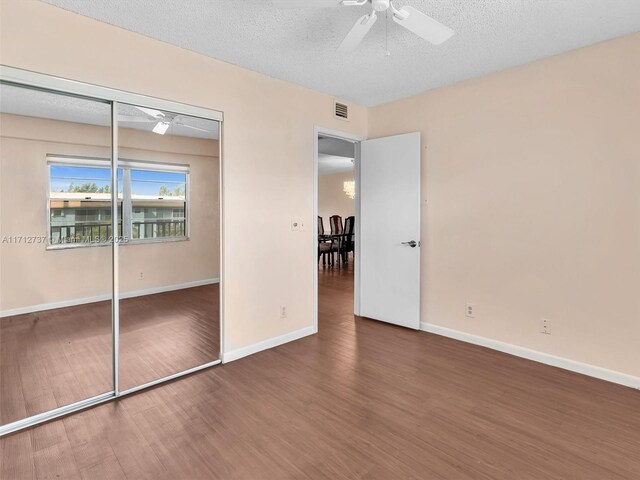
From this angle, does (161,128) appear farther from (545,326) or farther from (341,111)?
(545,326)

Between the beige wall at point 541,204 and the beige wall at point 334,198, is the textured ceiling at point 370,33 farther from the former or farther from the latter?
the beige wall at point 334,198

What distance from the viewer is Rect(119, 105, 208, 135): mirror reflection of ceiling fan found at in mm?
2674

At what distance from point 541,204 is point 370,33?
2.06m

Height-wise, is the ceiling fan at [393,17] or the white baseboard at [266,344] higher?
the ceiling fan at [393,17]

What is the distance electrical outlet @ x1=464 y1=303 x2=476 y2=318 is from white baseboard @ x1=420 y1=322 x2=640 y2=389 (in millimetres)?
200

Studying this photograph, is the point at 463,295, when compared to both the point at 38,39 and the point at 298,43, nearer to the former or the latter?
the point at 298,43

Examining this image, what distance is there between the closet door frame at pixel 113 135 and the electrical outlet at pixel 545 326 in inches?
113

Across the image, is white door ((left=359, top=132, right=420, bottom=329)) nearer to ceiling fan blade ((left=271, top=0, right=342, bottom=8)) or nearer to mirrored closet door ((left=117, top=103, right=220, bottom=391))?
mirrored closet door ((left=117, top=103, right=220, bottom=391))

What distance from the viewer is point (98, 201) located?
102 inches

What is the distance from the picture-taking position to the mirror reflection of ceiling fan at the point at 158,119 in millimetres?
2674

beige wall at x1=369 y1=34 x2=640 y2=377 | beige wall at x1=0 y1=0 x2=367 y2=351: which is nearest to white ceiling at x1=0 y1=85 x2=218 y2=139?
beige wall at x1=0 y1=0 x2=367 y2=351

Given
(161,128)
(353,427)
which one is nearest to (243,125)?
(161,128)

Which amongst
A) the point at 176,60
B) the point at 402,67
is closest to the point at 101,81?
the point at 176,60

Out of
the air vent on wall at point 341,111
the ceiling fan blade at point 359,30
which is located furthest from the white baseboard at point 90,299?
the air vent on wall at point 341,111
